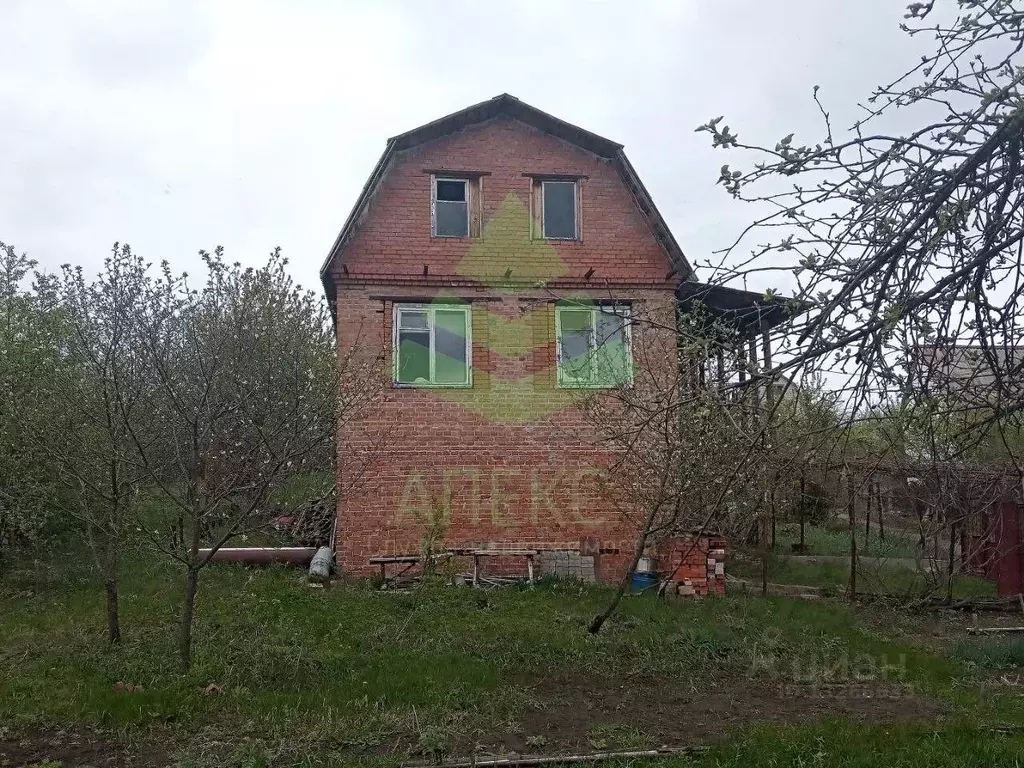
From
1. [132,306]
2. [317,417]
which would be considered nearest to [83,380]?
[132,306]

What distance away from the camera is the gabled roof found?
449 inches

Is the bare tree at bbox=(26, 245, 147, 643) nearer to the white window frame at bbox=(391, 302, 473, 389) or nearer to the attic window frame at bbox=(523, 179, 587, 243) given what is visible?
the white window frame at bbox=(391, 302, 473, 389)

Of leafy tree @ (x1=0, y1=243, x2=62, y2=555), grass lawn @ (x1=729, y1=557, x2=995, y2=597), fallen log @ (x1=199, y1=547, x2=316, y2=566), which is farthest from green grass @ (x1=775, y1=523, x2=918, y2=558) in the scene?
leafy tree @ (x1=0, y1=243, x2=62, y2=555)

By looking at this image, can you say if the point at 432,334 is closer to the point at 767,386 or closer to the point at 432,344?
the point at 432,344

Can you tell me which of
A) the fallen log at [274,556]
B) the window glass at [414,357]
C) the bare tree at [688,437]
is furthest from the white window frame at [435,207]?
the fallen log at [274,556]

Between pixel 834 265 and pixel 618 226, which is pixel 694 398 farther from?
pixel 618 226

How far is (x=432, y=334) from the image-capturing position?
37.9ft

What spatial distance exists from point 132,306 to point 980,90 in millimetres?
6317

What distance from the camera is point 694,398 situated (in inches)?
127

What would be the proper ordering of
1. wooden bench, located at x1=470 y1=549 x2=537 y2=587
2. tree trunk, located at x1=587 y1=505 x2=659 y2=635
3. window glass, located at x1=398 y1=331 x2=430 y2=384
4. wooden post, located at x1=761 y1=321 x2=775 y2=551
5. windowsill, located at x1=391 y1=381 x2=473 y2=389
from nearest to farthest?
wooden post, located at x1=761 y1=321 x2=775 y2=551 < tree trunk, located at x1=587 y1=505 x2=659 y2=635 < wooden bench, located at x1=470 y1=549 x2=537 y2=587 < windowsill, located at x1=391 y1=381 x2=473 y2=389 < window glass, located at x1=398 y1=331 x2=430 y2=384

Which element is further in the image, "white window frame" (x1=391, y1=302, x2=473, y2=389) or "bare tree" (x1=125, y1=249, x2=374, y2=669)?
"white window frame" (x1=391, y1=302, x2=473, y2=389)

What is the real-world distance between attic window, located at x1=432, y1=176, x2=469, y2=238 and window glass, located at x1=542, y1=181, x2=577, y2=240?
46.4 inches

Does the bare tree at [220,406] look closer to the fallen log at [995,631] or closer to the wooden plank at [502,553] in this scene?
the wooden plank at [502,553]

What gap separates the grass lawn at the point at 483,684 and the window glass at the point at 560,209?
5.38 m
